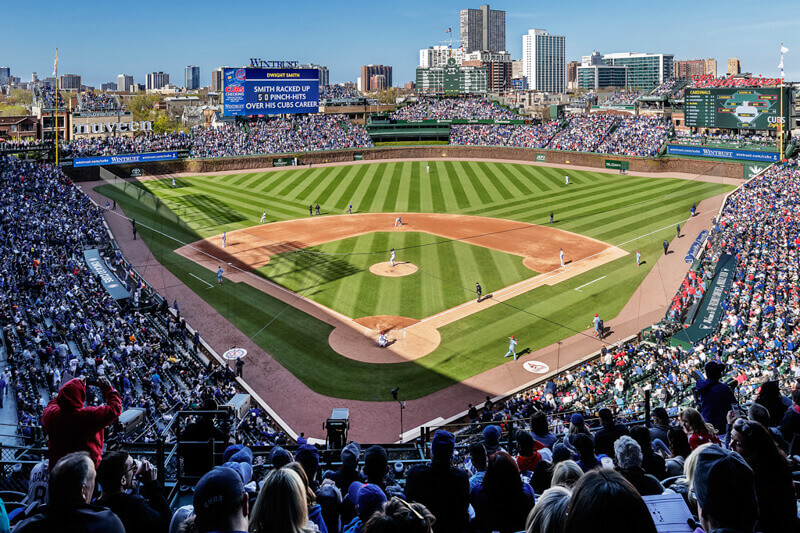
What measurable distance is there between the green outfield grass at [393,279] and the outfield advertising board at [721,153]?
33.8 m

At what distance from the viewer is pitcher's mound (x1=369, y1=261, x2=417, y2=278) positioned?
33.9m

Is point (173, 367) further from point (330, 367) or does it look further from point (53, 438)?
point (53, 438)

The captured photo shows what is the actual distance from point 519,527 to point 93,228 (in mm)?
40271

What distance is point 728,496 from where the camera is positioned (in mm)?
3178

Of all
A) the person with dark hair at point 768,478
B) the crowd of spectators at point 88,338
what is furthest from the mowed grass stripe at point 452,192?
the person with dark hair at point 768,478

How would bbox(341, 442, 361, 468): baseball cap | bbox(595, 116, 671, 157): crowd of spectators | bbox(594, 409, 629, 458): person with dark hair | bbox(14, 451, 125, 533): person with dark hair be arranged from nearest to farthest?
bbox(14, 451, 125, 533): person with dark hair, bbox(341, 442, 361, 468): baseball cap, bbox(594, 409, 629, 458): person with dark hair, bbox(595, 116, 671, 157): crowd of spectators

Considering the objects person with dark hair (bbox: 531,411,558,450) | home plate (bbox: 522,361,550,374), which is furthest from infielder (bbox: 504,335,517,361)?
person with dark hair (bbox: 531,411,558,450)

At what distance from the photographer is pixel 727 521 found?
3.20 metres

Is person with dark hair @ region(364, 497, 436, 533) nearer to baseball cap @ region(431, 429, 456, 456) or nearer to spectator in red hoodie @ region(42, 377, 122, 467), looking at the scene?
baseball cap @ region(431, 429, 456, 456)

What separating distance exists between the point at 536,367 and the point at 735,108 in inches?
1919

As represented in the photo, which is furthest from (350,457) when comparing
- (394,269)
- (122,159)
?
(122,159)

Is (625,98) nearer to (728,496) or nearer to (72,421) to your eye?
(72,421)

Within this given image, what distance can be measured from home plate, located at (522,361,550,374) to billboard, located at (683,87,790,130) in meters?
43.6

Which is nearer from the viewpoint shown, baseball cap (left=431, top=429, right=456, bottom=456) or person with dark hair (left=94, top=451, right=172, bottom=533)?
person with dark hair (left=94, top=451, right=172, bottom=533)
